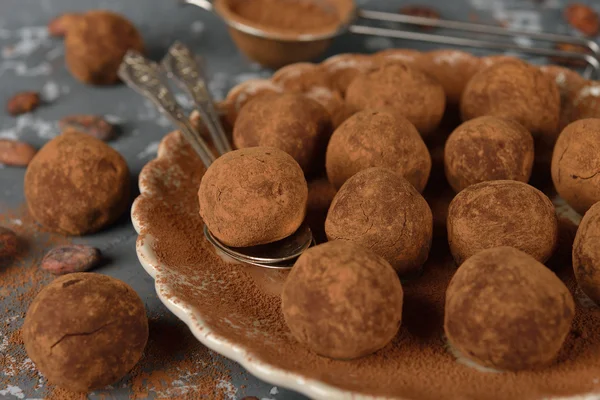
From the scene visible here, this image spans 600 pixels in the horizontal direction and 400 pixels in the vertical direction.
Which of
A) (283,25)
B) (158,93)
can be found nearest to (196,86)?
(158,93)

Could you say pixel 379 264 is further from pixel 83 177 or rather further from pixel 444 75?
pixel 444 75

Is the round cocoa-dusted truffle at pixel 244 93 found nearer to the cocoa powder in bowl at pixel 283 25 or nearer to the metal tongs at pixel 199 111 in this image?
the metal tongs at pixel 199 111

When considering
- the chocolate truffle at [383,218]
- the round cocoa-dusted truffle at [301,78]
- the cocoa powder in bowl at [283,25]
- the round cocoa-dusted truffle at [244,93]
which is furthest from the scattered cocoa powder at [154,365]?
the cocoa powder in bowl at [283,25]

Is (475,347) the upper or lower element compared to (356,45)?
upper

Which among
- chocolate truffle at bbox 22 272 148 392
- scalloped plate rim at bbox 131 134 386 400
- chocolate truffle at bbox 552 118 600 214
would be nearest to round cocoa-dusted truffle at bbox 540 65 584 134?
chocolate truffle at bbox 552 118 600 214

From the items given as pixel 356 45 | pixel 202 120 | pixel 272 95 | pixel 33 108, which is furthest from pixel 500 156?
pixel 33 108

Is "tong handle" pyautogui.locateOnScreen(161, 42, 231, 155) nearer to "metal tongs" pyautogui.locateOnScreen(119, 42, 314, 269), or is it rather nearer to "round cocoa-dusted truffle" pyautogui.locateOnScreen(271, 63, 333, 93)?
"metal tongs" pyautogui.locateOnScreen(119, 42, 314, 269)
